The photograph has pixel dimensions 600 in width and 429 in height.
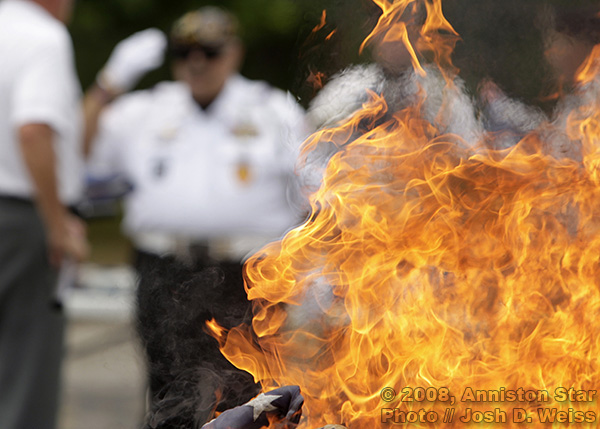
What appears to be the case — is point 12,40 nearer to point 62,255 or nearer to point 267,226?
point 62,255

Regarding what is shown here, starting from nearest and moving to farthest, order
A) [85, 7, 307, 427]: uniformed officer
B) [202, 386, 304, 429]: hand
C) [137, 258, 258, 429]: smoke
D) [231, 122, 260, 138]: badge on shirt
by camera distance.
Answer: [202, 386, 304, 429]: hand → [137, 258, 258, 429]: smoke → [85, 7, 307, 427]: uniformed officer → [231, 122, 260, 138]: badge on shirt

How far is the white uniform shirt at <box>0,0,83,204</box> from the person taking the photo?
A: 364cm

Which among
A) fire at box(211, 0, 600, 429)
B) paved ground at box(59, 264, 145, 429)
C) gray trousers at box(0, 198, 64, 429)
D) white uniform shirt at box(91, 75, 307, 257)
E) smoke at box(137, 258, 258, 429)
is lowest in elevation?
paved ground at box(59, 264, 145, 429)

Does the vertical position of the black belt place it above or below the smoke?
below

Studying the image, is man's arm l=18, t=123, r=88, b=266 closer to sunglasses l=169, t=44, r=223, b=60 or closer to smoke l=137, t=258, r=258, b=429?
sunglasses l=169, t=44, r=223, b=60

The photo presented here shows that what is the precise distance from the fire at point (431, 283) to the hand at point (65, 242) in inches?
64.2

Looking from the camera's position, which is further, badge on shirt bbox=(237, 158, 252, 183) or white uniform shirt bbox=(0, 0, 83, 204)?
badge on shirt bbox=(237, 158, 252, 183)

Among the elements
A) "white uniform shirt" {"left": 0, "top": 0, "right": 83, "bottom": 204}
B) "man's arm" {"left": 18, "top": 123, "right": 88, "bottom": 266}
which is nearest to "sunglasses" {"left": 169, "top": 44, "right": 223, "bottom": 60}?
"white uniform shirt" {"left": 0, "top": 0, "right": 83, "bottom": 204}

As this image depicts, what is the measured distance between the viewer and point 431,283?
240cm

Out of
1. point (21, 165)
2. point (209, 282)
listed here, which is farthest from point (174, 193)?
point (209, 282)

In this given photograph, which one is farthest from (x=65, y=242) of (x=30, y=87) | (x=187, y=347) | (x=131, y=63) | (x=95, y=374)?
(x=95, y=374)

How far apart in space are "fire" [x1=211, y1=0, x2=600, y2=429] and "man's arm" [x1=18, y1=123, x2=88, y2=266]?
1.62m

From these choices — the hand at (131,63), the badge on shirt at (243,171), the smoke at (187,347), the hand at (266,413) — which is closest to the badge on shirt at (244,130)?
the badge on shirt at (243,171)

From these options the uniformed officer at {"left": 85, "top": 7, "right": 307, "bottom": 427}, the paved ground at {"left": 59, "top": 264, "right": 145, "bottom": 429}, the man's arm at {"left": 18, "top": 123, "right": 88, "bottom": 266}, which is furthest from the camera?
the paved ground at {"left": 59, "top": 264, "right": 145, "bottom": 429}
